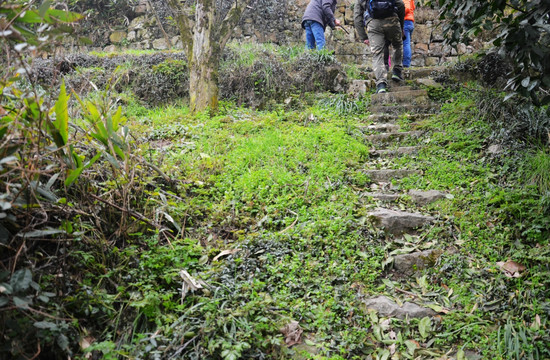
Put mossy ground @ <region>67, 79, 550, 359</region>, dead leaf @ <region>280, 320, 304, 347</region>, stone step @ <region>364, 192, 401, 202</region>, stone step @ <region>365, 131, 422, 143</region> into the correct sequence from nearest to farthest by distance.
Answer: mossy ground @ <region>67, 79, 550, 359</region> < dead leaf @ <region>280, 320, 304, 347</region> < stone step @ <region>364, 192, 401, 202</region> < stone step @ <region>365, 131, 422, 143</region>

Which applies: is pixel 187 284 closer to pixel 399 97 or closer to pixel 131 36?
pixel 399 97

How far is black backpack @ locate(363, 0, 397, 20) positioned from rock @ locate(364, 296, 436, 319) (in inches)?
207

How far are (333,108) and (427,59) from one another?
619cm

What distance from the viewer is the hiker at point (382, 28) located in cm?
662

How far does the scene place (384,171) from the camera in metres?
4.64

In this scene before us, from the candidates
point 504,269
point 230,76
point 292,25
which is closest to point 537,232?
point 504,269

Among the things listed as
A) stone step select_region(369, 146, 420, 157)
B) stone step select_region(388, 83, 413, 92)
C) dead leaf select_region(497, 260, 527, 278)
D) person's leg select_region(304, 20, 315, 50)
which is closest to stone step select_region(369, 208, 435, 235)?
dead leaf select_region(497, 260, 527, 278)

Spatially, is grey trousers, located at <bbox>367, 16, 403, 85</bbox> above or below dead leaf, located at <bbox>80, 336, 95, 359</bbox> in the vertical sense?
above

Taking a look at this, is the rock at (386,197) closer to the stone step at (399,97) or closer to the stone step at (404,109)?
the stone step at (404,109)

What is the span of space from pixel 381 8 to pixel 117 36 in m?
8.93

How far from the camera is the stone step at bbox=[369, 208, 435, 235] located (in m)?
3.64

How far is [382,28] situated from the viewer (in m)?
6.78

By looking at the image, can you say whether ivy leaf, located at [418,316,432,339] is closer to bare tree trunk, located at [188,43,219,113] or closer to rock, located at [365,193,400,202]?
rock, located at [365,193,400,202]

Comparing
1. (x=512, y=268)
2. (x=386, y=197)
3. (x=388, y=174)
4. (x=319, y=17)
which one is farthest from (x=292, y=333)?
(x=319, y=17)
